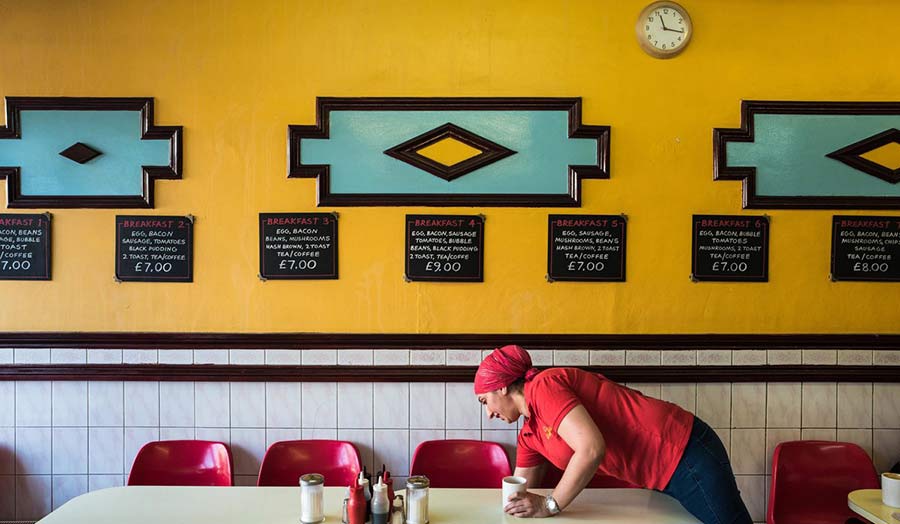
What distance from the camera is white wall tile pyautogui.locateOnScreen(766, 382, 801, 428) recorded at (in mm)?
3391

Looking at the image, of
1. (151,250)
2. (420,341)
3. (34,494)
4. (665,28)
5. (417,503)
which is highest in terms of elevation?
(665,28)

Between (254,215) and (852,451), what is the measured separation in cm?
340

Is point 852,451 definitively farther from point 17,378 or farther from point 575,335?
point 17,378

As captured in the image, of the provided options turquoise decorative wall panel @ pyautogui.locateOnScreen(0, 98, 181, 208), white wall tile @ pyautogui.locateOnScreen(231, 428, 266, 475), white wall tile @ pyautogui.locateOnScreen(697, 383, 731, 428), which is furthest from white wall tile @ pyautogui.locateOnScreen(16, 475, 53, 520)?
white wall tile @ pyautogui.locateOnScreen(697, 383, 731, 428)

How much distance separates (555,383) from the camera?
2.29 m

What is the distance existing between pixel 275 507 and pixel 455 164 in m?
1.91

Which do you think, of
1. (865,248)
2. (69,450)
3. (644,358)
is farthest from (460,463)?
(865,248)

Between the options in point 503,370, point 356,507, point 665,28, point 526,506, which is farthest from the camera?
point 665,28

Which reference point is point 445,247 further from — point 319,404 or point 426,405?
point 319,404

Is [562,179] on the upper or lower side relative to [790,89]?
lower

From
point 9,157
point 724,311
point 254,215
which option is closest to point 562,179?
point 724,311

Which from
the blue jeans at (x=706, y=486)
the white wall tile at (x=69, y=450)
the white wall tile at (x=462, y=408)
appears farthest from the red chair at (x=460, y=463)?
the white wall tile at (x=69, y=450)

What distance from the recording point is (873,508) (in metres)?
2.45

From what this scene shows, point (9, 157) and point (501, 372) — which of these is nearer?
point (501, 372)
